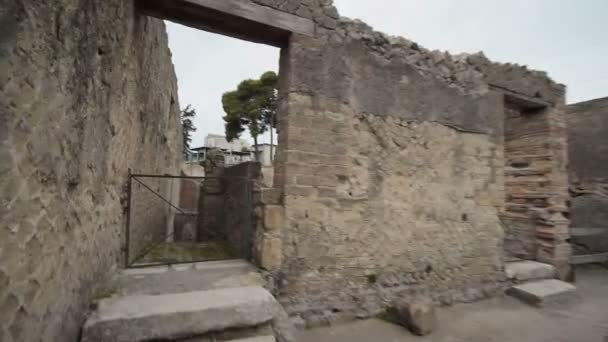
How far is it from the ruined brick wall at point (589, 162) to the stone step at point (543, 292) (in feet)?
10.5

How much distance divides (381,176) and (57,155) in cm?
A: 282

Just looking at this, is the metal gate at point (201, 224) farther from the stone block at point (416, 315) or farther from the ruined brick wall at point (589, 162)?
the ruined brick wall at point (589, 162)

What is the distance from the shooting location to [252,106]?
2030 centimetres

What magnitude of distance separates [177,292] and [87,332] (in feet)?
2.12

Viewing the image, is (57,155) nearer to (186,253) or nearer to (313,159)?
(313,159)

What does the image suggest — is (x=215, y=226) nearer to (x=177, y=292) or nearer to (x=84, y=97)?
(x=177, y=292)

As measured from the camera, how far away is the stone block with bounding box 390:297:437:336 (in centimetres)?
289

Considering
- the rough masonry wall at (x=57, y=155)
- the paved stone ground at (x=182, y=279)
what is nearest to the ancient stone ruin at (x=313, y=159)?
the rough masonry wall at (x=57, y=155)

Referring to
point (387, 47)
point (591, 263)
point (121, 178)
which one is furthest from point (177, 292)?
point (591, 263)

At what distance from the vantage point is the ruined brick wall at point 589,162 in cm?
627

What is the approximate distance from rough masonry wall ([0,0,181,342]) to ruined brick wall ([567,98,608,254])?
8484 millimetres

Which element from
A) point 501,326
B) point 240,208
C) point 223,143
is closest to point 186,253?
point 240,208

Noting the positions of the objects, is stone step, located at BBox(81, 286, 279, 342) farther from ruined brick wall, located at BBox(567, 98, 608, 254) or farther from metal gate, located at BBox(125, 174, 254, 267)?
ruined brick wall, located at BBox(567, 98, 608, 254)

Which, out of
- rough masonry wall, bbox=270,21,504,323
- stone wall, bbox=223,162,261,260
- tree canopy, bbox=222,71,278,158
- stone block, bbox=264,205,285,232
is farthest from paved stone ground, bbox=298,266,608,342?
tree canopy, bbox=222,71,278,158
